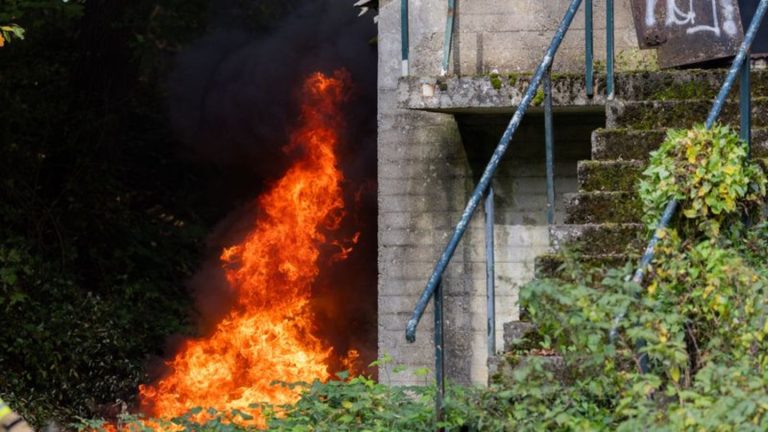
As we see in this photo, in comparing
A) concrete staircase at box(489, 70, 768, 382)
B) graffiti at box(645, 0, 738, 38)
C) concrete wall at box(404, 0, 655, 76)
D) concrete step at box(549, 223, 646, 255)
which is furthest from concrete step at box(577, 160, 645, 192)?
concrete wall at box(404, 0, 655, 76)

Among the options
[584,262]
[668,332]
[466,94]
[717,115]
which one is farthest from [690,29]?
[668,332]

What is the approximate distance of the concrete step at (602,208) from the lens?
25.1 ft

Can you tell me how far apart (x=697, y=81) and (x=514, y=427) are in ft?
9.45

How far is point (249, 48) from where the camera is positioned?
1970 cm

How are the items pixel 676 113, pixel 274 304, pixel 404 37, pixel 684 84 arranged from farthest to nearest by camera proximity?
pixel 274 304, pixel 404 37, pixel 684 84, pixel 676 113

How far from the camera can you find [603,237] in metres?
7.51

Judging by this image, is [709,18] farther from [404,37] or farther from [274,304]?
[274,304]

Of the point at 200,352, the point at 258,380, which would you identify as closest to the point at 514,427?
the point at 258,380

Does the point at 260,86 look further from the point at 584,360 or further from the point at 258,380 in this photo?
the point at 584,360

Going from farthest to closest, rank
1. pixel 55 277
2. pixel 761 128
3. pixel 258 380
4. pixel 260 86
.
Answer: pixel 260 86
pixel 55 277
pixel 258 380
pixel 761 128

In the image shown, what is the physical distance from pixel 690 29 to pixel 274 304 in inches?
294

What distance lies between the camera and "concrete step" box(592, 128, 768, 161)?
7965 millimetres

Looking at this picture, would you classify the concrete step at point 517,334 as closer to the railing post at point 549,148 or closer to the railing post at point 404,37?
the railing post at point 549,148

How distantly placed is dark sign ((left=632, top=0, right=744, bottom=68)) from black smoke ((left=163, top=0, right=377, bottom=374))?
287 inches
